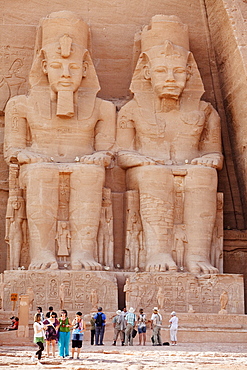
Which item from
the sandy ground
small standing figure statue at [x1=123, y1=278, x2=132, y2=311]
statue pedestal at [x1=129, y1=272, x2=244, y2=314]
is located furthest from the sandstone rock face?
the sandy ground

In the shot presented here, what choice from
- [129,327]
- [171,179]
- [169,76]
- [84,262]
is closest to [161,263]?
[84,262]

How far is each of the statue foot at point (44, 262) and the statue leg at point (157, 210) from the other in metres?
1.47

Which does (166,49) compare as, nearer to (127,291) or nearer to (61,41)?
(61,41)

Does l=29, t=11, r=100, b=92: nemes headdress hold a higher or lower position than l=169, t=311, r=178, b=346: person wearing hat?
higher

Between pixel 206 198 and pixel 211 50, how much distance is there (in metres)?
3.09

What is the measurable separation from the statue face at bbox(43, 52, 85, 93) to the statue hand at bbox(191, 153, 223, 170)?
2.22 meters

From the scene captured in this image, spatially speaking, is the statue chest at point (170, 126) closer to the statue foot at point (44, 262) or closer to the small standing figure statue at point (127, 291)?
the statue foot at point (44, 262)

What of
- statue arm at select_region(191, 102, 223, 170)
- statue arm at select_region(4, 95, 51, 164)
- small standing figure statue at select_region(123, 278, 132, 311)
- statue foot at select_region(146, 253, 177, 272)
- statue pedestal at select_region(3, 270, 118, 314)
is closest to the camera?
small standing figure statue at select_region(123, 278, 132, 311)

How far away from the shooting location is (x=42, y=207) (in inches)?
586

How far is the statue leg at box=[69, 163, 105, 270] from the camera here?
15.0 m

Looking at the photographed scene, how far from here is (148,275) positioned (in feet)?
48.0

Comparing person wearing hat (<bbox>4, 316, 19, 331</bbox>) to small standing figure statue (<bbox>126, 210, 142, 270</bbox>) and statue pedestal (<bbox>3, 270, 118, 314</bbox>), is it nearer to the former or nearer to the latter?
statue pedestal (<bbox>3, 270, 118, 314</bbox>)

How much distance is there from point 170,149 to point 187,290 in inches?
95.2

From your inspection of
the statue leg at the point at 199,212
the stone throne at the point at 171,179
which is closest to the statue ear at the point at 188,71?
the stone throne at the point at 171,179
